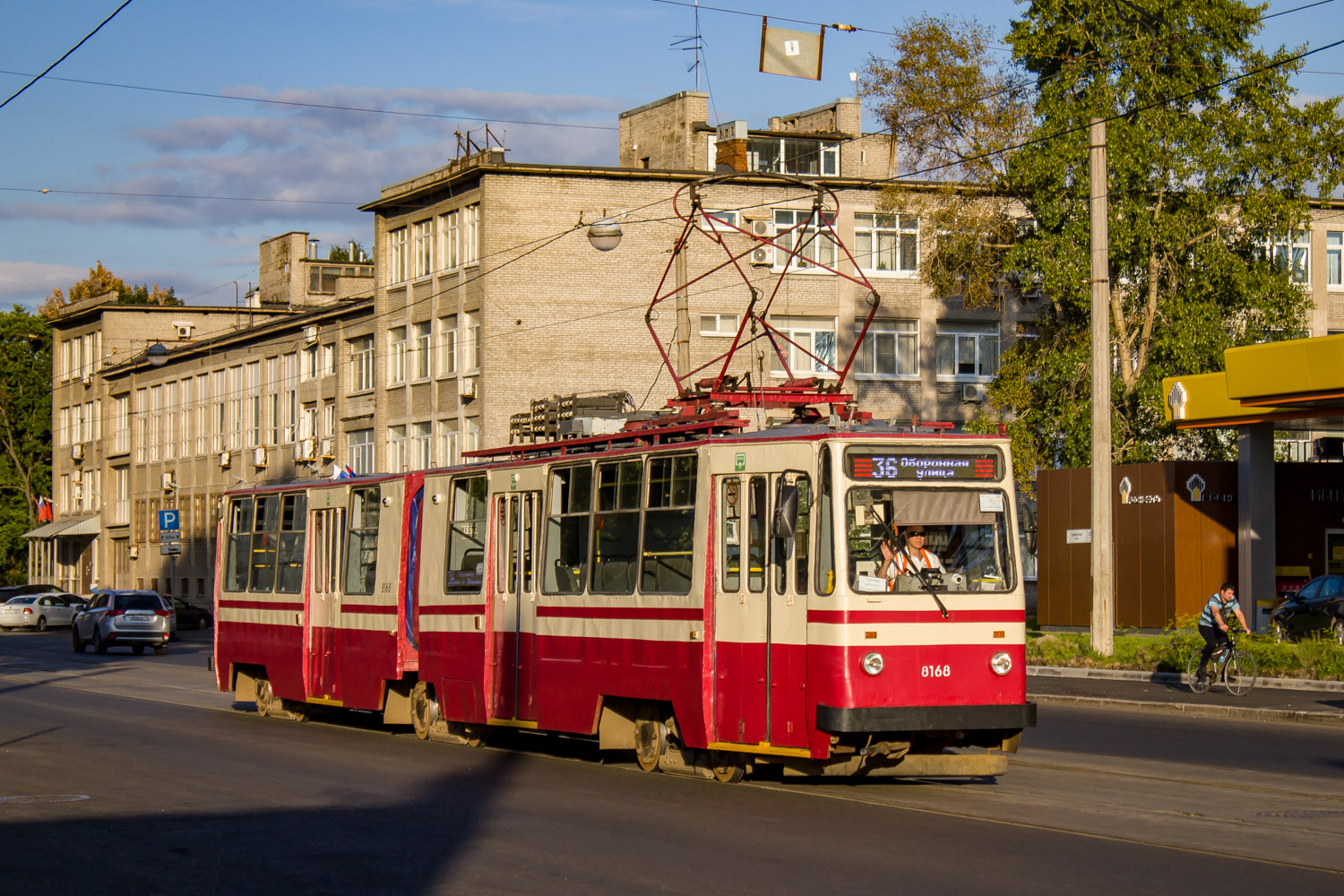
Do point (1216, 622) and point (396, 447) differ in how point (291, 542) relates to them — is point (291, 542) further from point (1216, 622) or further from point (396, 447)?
point (396, 447)

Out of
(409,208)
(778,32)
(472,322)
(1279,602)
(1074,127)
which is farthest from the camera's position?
(409,208)

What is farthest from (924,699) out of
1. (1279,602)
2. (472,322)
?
(472,322)

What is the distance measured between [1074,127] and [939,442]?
88.4 feet

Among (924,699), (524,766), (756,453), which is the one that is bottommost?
(524,766)

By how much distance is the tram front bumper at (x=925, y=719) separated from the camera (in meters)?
12.2

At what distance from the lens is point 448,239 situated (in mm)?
52969

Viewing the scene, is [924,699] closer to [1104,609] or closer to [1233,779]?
[1233,779]

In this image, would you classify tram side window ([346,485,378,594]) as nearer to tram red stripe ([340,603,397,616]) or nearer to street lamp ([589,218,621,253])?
tram red stripe ([340,603,397,616])

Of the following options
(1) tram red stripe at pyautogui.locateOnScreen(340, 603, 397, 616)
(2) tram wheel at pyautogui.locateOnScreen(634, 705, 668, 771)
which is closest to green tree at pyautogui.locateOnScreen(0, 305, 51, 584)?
(1) tram red stripe at pyautogui.locateOnScreen(340, 603, 397, 616)

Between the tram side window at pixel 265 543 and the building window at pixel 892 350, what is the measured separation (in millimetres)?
33688

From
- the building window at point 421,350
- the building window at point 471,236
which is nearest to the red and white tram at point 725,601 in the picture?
the building window at point 471,236

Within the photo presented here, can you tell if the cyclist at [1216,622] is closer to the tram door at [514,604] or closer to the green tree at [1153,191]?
the tram door at [514,604]

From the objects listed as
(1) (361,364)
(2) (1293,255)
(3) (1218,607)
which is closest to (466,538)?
(3) (1218,607)

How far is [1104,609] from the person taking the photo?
27.5m
